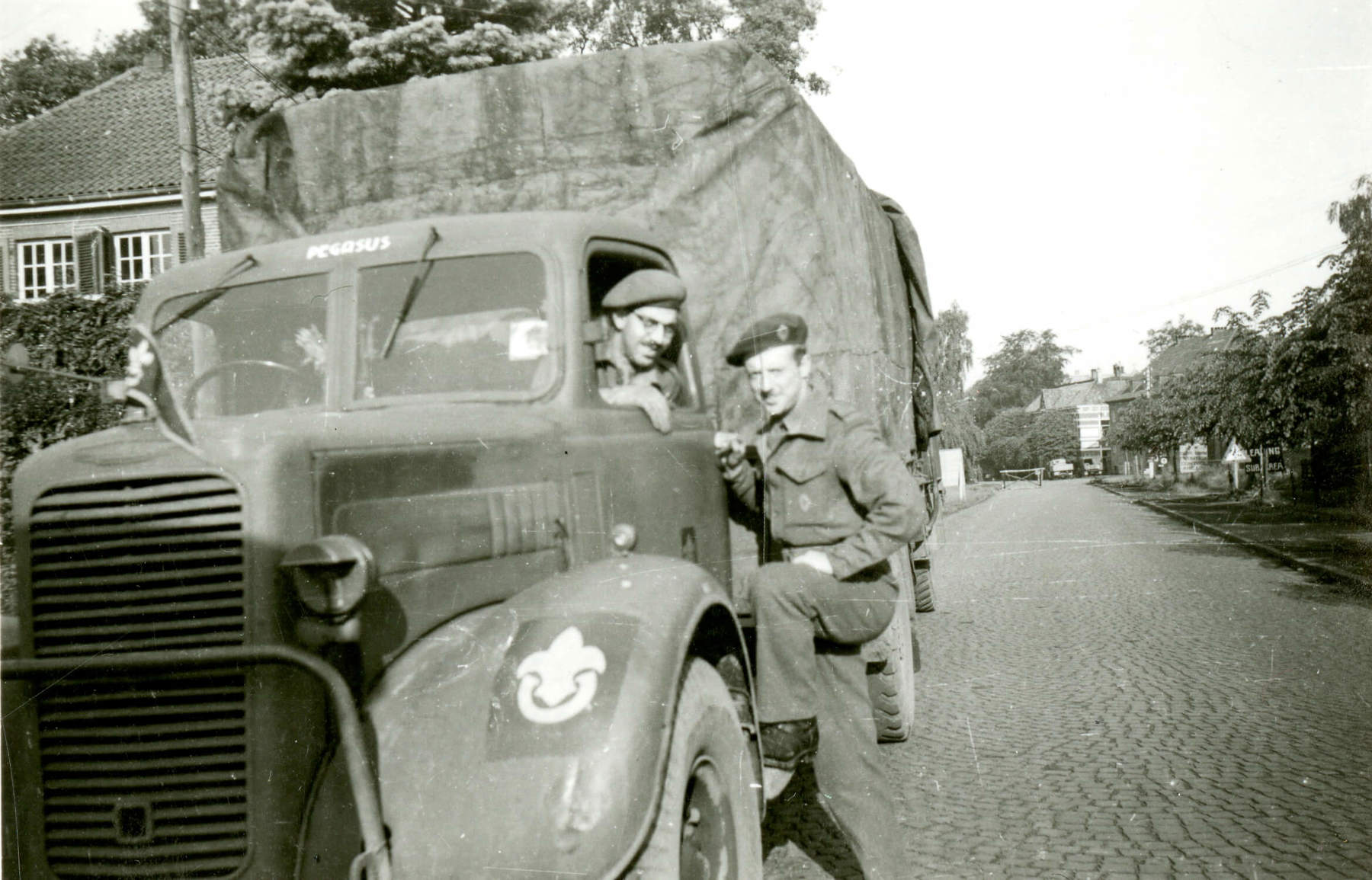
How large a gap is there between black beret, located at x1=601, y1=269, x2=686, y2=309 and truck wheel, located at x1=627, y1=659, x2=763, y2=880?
125 cm

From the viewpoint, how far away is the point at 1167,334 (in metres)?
73.6

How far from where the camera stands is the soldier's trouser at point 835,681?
335 cm

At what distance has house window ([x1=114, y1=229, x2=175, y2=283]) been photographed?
19.7m

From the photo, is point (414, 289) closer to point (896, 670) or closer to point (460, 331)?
point (460, 331)

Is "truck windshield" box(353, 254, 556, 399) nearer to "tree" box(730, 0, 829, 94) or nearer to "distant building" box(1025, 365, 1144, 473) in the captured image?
"tree" box(730, 0, 829, 94)

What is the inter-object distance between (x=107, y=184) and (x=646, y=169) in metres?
18.8

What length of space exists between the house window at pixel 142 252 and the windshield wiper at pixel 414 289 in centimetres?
1833

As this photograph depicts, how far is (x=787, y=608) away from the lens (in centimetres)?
333

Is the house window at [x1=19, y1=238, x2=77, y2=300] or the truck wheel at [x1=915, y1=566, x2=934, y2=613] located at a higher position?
the house window at [x1=19, y1=238, x2=77, y2=300]

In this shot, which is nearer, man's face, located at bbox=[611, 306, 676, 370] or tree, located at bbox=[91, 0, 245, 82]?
man's face, located at bbox=[611, 306, 676, 370]

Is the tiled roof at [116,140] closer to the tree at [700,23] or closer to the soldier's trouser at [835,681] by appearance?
the tree at [700,23]

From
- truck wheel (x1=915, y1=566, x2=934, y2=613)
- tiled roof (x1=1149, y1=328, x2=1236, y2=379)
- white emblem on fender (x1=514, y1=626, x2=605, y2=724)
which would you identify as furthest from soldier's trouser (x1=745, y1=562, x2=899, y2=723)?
tiled roof (x1=1149, y1=328, x2=1236, y2=379)

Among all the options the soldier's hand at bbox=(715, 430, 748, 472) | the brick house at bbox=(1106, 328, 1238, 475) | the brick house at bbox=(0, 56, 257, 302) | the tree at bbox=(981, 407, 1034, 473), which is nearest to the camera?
the soldier's hand at bbox=(715, 430, 748, 472)

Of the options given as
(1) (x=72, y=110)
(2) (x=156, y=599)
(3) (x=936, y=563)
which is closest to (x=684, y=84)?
(2) (x=156, y=599)
